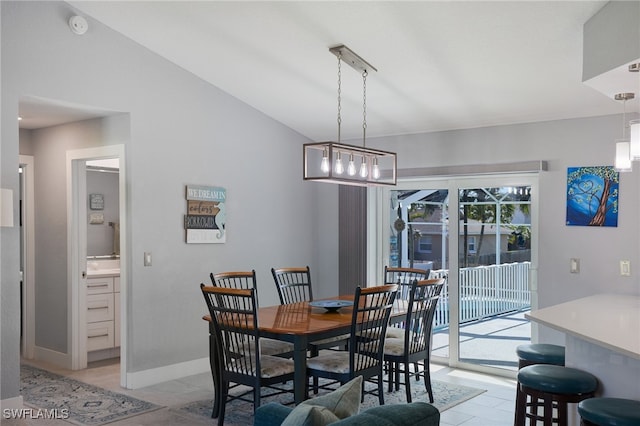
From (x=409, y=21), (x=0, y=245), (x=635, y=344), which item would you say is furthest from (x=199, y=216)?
(x=635, y=344)

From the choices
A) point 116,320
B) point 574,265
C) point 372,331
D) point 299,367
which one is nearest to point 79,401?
point 116,320

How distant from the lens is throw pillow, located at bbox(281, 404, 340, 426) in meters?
1.65

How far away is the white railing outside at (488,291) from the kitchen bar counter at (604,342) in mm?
1844

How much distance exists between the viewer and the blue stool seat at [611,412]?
7.59 feet

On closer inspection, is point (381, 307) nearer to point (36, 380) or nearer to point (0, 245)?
point (0, 245)

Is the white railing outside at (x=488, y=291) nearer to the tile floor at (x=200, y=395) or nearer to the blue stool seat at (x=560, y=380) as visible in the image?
the tile floor at (x=200, y=395)

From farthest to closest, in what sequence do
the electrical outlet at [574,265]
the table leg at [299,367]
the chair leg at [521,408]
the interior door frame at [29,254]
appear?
the interior door frame at [29,254] → the electrical outlet at [574,265] → the table leg at [299,367] → the chair leg at [521,408]

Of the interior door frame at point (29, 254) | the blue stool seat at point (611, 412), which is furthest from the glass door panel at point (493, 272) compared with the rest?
the interior door frame at point (29, 254)

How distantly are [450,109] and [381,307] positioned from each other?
6.88 feet

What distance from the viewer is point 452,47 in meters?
3.94

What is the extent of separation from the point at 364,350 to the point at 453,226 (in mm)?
2189

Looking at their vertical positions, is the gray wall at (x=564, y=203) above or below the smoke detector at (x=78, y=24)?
below

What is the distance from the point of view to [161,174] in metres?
5.07

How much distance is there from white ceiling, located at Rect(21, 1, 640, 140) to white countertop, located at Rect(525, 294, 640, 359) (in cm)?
128
